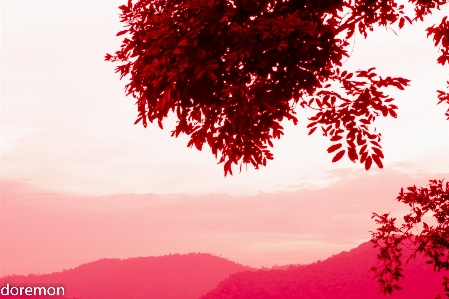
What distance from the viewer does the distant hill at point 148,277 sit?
47844 millimetres

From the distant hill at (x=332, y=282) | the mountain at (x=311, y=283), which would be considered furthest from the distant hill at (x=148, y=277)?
the distant hill at (x=332, y=282)

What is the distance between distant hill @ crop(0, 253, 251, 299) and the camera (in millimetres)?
47844

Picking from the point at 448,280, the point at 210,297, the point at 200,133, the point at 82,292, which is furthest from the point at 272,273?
the point at 82,292

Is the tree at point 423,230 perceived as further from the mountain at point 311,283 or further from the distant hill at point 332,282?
the distant hill at point 332,282

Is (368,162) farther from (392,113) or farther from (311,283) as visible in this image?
(311,283)

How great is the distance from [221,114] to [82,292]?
45.5 m

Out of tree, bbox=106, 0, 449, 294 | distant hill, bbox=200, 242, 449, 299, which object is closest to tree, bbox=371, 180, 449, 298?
tree, bbox=106, 0, 449, 294

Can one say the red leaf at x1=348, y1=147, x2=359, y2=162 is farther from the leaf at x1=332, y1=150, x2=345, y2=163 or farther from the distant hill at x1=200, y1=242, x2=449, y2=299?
the distant hill at x1=200, y1=242, x2=449, y2=299

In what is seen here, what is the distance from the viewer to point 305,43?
700 centimetres

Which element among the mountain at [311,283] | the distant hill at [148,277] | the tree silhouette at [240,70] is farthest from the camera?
the distant hill at [148,277]

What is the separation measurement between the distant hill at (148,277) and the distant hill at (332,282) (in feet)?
71.4

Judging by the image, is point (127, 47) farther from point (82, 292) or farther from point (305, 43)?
point (82, 292)

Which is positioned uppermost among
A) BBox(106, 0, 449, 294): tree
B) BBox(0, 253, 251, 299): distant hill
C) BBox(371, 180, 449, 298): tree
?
BBox(106, 0, 449, 294): tree

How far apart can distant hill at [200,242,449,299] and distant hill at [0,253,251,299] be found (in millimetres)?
21772
